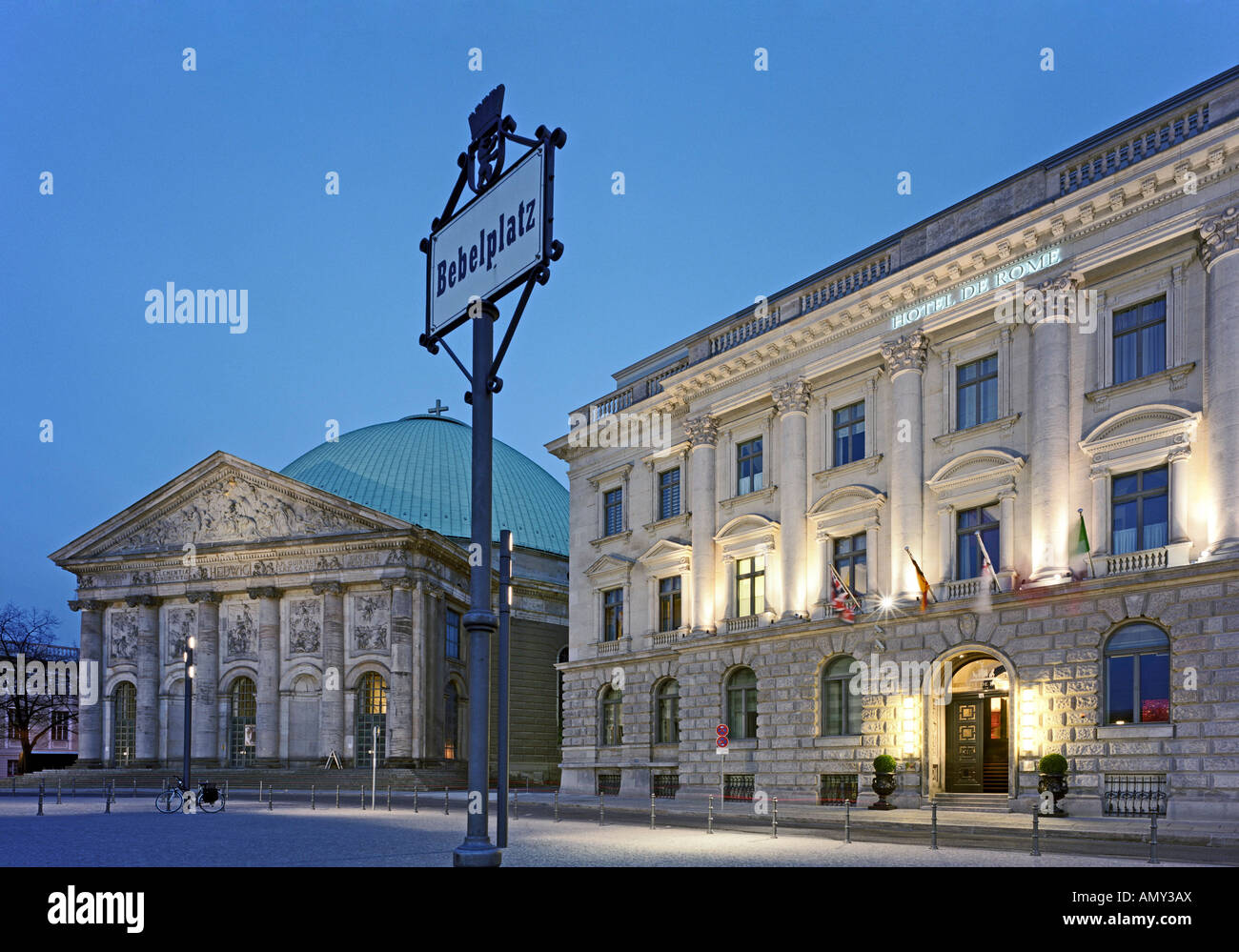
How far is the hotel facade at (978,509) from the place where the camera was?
29969 mm

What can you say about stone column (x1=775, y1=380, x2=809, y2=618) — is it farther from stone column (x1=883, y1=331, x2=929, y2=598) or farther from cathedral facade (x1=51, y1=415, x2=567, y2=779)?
cathedral facade (x1=51, y1=415, x2=567, y2=779)

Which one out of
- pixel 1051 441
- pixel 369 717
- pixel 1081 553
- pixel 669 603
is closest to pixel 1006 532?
pixel 1051 441

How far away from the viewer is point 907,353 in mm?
38906

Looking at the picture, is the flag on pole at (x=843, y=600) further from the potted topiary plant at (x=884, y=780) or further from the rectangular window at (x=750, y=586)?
the rectangular window at (x=750, y=586)

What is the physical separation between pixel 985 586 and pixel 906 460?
227 inches

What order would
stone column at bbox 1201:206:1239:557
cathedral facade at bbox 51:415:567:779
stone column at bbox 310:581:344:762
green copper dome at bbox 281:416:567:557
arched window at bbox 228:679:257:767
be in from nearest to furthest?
stone column at bbox 1201:206:1239:557 < stone column at bbox 310:581:344:762 < cathedral facade at bbox 51:415:567:779 < arched window at bbox 228:679:257:767 < green copper dome at bbox 281:416:567:557

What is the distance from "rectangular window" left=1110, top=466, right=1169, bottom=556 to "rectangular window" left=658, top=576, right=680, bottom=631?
20.6 m

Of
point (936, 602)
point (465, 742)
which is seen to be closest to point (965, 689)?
point (936, 602)

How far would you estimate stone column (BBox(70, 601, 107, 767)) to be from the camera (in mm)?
76375

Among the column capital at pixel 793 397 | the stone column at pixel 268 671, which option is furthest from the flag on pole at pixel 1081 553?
the stone column at pixel 268 671

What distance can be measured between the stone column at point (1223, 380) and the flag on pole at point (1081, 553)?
3.26 metres

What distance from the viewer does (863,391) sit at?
41375 mm

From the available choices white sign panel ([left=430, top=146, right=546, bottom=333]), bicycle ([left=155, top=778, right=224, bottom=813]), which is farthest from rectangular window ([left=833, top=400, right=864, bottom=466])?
white sign panel ([left=430, top=146, right=546, bottom=333])
